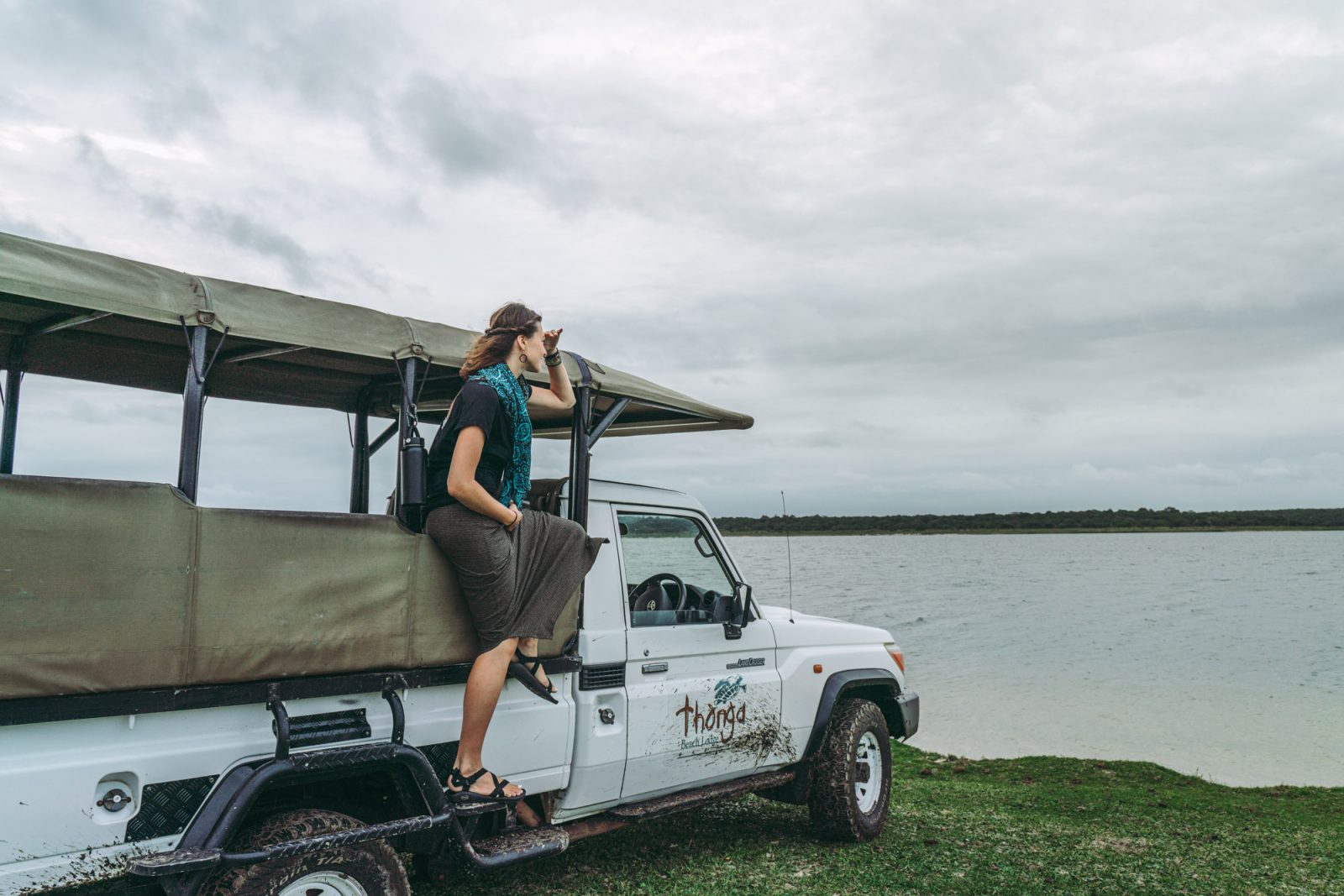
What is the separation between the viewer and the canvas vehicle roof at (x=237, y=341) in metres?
3.27

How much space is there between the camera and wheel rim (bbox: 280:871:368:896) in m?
3.47

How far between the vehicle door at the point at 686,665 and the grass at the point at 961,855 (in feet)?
2.18

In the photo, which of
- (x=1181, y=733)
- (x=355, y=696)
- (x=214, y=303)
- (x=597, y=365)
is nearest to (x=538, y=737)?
(x=355, y=696)

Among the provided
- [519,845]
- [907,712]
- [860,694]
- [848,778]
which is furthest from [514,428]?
[907,712]

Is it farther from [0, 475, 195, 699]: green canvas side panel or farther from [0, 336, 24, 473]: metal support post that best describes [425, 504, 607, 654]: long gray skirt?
[0, 336, 24, 473]: metal support post

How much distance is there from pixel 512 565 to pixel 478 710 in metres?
0.61

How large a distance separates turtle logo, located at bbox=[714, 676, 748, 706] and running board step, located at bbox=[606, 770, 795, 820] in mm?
499

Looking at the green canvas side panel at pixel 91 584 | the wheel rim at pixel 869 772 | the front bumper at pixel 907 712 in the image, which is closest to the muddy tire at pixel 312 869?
the green canvas side panel at pixel 91 584

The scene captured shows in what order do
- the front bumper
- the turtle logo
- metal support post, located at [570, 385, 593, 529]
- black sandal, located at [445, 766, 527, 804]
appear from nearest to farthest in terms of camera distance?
black sandal, located at [445, 766, 527, 804] < metal support post, located at [570, 385, 593, 529] < the turtle logo < the front bumper

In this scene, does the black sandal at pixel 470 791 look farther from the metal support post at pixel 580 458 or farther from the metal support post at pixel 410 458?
the metal support post at pixel 580 458

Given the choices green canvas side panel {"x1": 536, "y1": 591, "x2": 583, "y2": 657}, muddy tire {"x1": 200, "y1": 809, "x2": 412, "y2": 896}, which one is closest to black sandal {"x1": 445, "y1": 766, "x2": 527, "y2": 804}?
muddy tire {"x1": 200, "y1": 809, "x2": 412, "y2": 896}

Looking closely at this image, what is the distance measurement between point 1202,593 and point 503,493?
50249 millimetres

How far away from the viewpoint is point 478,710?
4.12 metres

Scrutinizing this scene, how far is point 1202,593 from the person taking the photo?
47.1 meters
